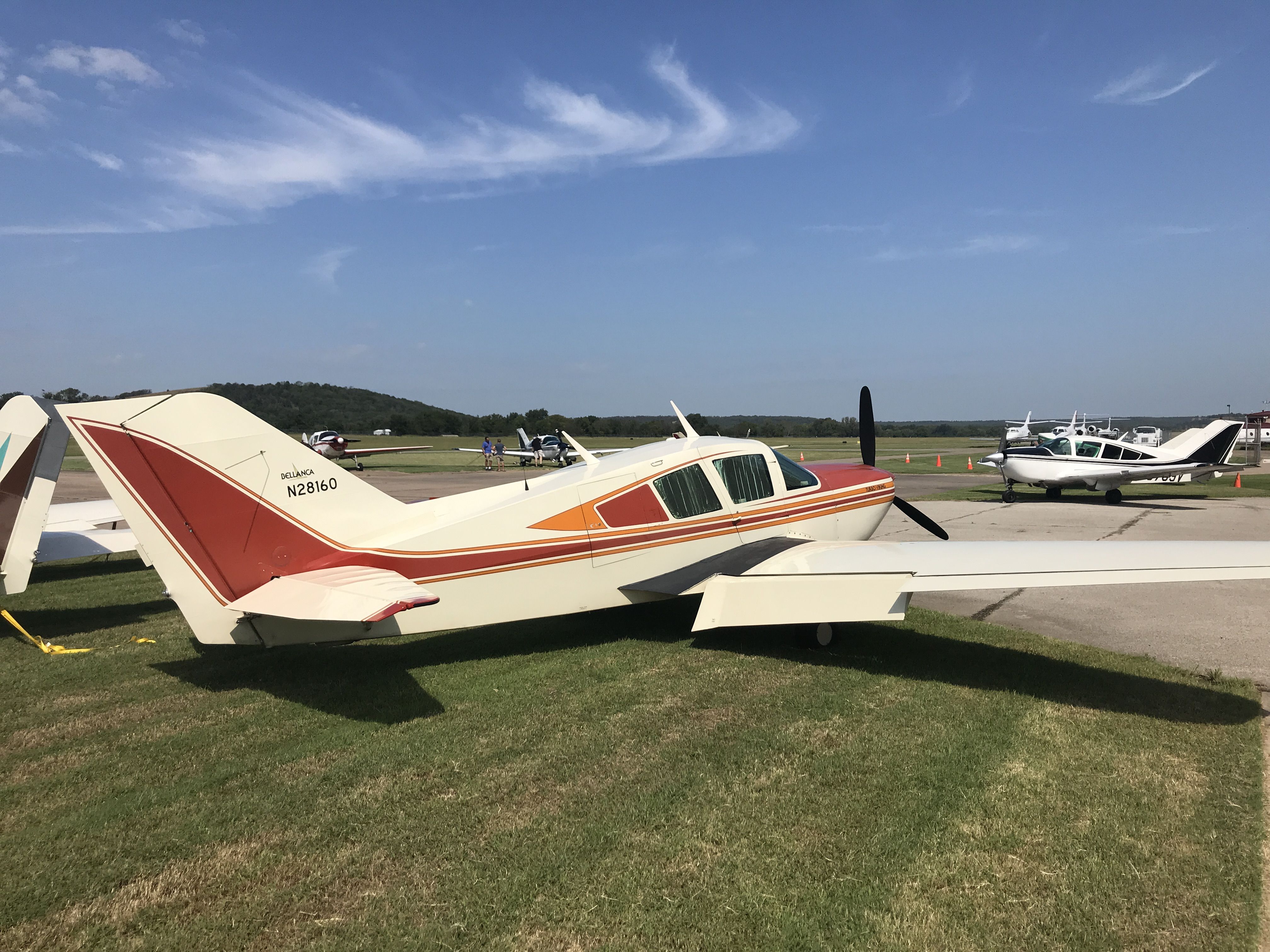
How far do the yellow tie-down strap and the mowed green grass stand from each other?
0.96ft

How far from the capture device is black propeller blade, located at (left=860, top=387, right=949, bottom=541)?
9492 millimetres

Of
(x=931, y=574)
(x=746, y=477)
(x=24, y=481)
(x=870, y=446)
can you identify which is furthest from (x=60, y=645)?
(x=870, y=446)

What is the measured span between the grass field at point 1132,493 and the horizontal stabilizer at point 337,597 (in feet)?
68.6

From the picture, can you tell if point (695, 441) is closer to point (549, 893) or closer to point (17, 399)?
point (549, 893)

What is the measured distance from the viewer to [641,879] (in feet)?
11.3

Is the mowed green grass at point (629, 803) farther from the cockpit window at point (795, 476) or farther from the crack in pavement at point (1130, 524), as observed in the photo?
the crack in pavement at point (1130, 524)

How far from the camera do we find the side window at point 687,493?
736cm

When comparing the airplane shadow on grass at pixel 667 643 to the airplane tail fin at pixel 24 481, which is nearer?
the airplane shadow on grass at pixel 667 643

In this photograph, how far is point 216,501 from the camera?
17.6 feet

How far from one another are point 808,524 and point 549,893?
5.76 meters

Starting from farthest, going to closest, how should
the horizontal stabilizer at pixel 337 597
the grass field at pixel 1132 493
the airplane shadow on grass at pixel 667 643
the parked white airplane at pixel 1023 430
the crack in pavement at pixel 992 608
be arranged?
the parked white airplane at pixel 1023 430 → the grass field at pixel 1132 493 → the crack in pavement at pixel 992 608 → the airplane shadow on grass at pixel 667 643 → the horizontal stabilizer at pixel 337 597

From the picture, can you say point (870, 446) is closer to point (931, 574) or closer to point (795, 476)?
point (795, 476)

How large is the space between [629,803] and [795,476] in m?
5.06

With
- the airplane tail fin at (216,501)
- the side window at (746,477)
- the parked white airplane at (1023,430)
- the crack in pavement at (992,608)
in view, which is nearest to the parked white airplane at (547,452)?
the parked white airplane at (1023,430)
